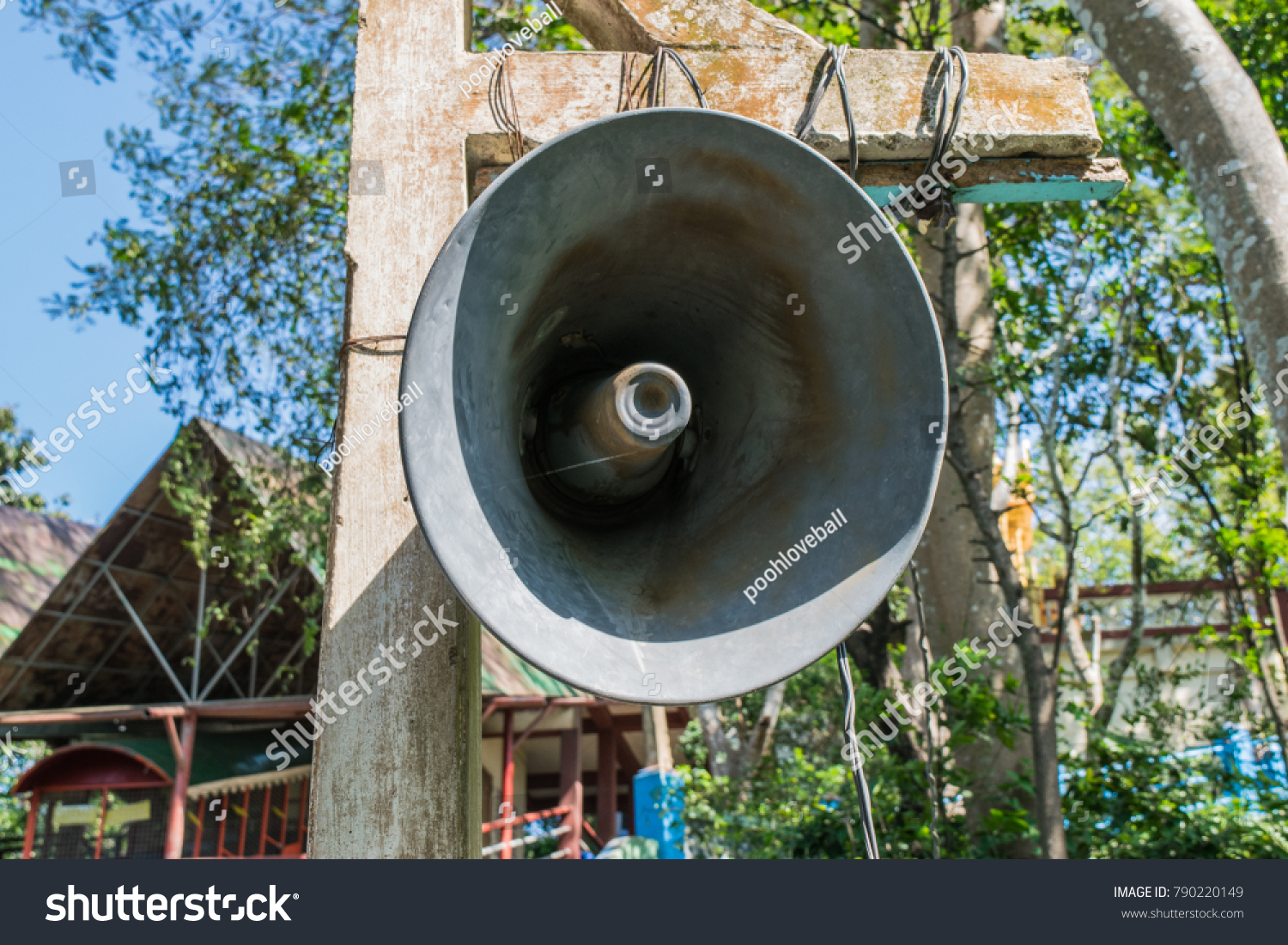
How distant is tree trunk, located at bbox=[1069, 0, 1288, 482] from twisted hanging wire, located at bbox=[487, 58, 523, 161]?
2.10 metres

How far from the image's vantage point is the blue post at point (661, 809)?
7383mm

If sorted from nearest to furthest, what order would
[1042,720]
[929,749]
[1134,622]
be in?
[1042,720], [929,749], [1134,622]

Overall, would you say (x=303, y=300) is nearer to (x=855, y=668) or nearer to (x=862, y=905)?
(x=855, y=668)

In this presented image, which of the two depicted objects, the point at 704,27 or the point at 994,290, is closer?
the point at 704,27

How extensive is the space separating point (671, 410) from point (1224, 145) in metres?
2.21

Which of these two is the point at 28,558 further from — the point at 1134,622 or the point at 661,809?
the point at 1134,622

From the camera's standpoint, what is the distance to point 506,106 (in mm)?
1879

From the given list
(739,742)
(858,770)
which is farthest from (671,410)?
(739,742)

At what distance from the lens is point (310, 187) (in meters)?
7.35

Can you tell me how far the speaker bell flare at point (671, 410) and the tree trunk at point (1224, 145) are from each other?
166 centimetres

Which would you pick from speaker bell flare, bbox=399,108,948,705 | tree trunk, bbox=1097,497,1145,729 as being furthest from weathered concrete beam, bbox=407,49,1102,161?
tree trunk, bbox=1097,497,1145,729

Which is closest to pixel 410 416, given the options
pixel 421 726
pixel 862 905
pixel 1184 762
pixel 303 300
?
pixel 421 726

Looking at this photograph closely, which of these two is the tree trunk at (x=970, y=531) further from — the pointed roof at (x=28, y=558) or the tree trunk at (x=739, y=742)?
the pointed roof at (x=28, y=558)

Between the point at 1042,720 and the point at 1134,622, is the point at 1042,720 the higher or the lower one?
the lower one
